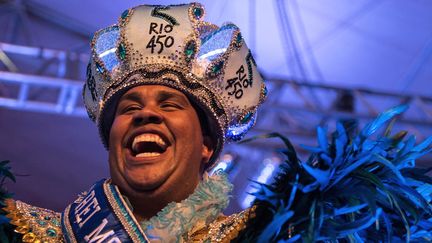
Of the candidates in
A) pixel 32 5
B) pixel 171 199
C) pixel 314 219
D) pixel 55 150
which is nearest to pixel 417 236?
pixel 314 219

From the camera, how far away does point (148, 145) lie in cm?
180

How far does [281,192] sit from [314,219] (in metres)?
0.11

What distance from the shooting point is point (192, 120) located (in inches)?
73.5

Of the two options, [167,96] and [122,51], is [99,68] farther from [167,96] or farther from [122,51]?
[167,96]

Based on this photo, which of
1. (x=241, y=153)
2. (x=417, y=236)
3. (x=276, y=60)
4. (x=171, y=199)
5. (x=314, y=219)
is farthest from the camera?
(x=241, y=153)

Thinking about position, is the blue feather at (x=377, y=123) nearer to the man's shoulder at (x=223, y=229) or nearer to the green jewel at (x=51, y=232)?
the man's shoulder at (x=223, y=229)

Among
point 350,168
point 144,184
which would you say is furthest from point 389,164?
point 144,184

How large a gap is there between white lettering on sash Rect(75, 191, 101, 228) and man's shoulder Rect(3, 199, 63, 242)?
0.26 feet

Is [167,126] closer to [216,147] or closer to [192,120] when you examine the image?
[192,120]

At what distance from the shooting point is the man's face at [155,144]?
5.77 feet

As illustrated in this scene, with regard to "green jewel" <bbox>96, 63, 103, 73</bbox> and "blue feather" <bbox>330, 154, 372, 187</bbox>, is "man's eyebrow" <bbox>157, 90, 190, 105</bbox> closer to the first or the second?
"green jewel" <bbox>96, 63, 103, 73</bbox>

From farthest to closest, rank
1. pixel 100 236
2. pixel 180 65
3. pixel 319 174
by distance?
1. pixel 180 65
2. pixel 100 236
3. pixel 319 174

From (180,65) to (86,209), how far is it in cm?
45

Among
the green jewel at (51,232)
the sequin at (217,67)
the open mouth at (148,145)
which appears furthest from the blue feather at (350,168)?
the green jewel at (51,232)
